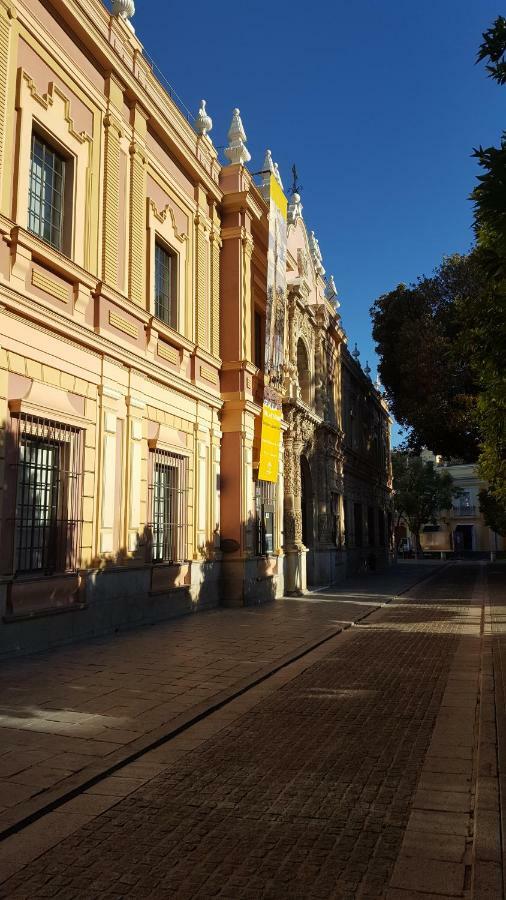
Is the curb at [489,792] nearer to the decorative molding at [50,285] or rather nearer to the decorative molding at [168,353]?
the decorative molding at [50,285]

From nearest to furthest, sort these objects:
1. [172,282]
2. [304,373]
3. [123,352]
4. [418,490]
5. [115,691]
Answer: [115,691] → [123,352] → [172,282] → [304,373] → [418,490]

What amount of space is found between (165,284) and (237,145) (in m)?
4.98

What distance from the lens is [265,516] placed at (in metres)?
15.6

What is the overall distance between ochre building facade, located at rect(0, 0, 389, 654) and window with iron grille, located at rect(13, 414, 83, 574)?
0.03 meters

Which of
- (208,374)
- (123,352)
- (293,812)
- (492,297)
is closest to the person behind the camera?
(293,812)

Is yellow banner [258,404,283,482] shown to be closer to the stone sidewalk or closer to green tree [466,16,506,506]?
the stone sidewalk

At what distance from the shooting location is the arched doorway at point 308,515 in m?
19.8

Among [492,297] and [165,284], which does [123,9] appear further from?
[492,297]

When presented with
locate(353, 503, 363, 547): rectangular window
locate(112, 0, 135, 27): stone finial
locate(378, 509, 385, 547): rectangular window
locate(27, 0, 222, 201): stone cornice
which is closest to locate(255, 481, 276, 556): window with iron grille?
locate(27, 0, 222, 201): stone cornice

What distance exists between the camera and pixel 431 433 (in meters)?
21.2

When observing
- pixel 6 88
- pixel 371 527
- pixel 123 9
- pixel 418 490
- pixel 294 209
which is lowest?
pixel 371 527

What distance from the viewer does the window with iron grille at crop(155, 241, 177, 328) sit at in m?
12.4

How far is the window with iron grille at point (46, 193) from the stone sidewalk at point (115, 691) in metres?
5.61

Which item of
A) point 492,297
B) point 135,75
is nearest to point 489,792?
point 492,297
